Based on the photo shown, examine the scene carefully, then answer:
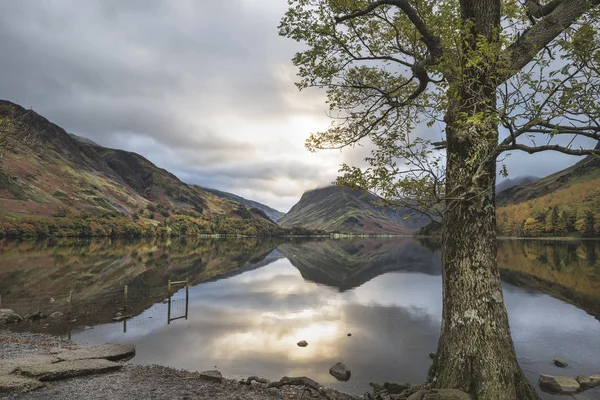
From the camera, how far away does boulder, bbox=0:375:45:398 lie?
1298 centimetres

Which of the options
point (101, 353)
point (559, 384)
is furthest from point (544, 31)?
point (101, 353)

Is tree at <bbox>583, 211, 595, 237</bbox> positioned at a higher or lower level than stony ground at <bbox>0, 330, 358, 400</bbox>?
higher

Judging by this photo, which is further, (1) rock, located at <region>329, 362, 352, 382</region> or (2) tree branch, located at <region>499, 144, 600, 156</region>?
(1) rock, located at <region>329, 362, 352, 382</region>

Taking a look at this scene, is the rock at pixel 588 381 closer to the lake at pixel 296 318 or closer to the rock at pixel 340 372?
the lake at pixel 296 318

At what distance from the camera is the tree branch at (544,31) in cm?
1022

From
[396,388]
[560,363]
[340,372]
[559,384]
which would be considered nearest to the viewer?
[396,388]

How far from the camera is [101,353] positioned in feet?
69.9

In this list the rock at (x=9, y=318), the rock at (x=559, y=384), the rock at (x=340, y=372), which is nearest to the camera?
the rock at (x=559, y=384)

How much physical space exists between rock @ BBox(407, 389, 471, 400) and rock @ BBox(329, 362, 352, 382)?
11.6 m

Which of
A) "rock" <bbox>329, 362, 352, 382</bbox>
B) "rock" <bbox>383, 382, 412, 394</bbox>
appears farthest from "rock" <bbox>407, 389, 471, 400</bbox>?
"rock" <bbox>329, 362, 352, 382</bbox>

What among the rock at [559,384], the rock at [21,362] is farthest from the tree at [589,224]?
the rock at [21,362]

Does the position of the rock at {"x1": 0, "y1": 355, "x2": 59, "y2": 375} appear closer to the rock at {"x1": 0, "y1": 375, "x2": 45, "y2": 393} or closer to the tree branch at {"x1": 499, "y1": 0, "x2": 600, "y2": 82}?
the rock at {"x1": 0, "y1": 375, "x2": 45, "y2": 393}

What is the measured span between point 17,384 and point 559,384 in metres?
27.4

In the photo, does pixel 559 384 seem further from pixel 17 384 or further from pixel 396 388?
pixel 17 384
